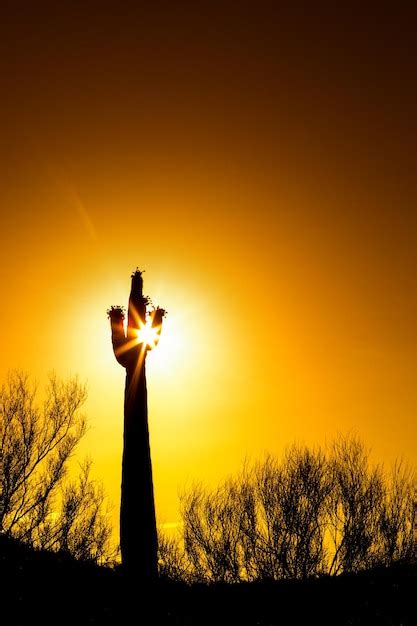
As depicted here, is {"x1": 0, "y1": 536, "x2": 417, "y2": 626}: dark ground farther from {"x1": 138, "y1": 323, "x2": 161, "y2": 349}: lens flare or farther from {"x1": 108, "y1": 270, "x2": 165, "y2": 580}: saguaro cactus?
{"x1": 138, "y1": 323, "x2": 161, "y2": 349}: lens flare

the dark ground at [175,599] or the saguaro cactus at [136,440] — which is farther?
the saguaro cactus at [136,440]

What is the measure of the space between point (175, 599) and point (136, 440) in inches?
153

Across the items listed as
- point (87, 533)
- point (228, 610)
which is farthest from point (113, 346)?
point (87, 533)

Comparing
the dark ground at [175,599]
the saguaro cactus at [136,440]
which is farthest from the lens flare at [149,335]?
the dark ground at [175,599]

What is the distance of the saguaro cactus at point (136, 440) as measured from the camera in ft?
46.3

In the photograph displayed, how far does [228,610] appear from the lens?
41.1 ft

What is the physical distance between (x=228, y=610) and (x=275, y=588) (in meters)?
2.88

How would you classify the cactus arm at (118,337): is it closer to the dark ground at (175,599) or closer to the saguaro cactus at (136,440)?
the saguaro cactus at (136,440)

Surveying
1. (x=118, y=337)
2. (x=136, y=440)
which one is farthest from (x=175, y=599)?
(x=118, y=337)

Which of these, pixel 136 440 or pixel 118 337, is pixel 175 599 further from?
pixel 118 337

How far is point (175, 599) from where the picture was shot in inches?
514

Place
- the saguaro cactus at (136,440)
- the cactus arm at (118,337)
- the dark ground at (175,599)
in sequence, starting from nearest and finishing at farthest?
1. the dark ground at (175,599)
2. the saguaro cactus at (136,440)
3. the cactus arm at (118,337)

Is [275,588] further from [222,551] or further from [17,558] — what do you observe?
[222,551]

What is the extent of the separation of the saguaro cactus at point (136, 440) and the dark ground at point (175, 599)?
75 cm
